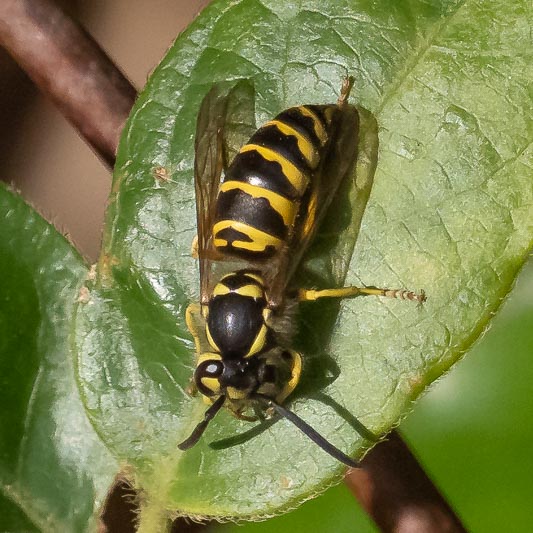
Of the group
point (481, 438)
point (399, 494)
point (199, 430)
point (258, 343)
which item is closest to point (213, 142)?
point (258, 343)

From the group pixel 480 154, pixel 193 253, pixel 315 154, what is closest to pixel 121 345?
pixel 193 253

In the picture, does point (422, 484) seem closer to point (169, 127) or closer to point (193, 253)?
point (193, 253)

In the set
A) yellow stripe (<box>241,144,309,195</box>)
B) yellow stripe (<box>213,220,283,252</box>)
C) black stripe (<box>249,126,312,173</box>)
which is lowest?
yellow stripe (<box>213,220,283,252</box>)

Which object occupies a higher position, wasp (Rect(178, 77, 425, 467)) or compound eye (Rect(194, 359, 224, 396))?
wasp (Rect(178, 77, 425, 467))

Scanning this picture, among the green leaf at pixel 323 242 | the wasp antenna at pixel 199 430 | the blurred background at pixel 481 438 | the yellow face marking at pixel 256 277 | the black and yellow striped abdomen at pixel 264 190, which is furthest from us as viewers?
the blurred background at pixel 481 438

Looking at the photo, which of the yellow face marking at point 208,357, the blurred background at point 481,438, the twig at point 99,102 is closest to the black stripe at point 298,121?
the twig at point 99,102

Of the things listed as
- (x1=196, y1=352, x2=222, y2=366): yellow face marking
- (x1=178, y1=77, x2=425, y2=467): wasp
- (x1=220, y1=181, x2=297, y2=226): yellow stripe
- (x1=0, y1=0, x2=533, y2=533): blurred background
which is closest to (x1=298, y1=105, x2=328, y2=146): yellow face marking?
(x1=178, y1=77, x2=425, y2=467): wasp

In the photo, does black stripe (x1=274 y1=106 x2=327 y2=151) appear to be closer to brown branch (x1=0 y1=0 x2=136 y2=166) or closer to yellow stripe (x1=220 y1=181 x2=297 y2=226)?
yellow stripe (x1=220 y1=181 x2=297 y2=226)

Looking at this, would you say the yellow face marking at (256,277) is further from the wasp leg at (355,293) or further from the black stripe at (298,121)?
the black stripe at (298,121)
